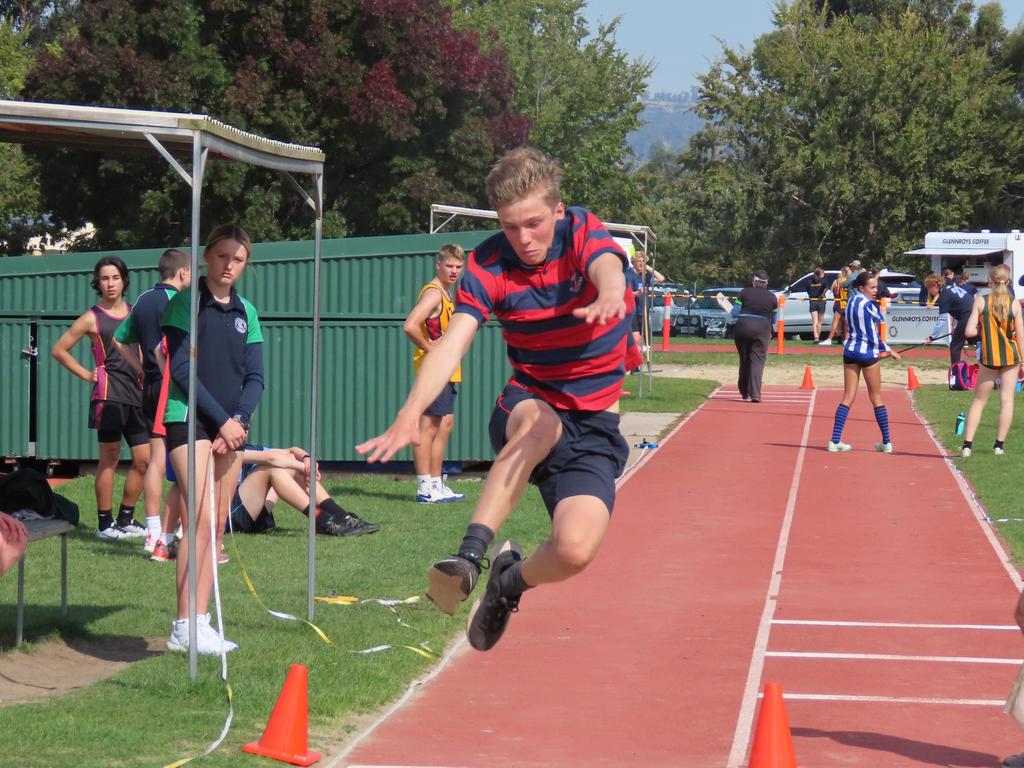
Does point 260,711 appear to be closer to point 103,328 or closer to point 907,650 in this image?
point 907,650

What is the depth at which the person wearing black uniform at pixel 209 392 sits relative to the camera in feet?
24.0

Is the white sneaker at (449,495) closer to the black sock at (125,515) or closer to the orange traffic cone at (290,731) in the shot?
the black sock at (125,515)

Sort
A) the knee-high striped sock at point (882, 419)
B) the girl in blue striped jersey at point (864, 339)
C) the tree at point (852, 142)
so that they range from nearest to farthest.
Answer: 1. the girl in blue striped jersey at point (864, 339)
2. the knee-high striped sock at point (882, 419)
3. the tree at point (852, 142)

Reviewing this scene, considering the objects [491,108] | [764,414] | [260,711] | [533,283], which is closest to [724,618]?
[260,711]

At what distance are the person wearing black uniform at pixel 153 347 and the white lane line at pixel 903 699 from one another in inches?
135

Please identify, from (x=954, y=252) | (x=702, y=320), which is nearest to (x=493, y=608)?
(x=702, y=320)

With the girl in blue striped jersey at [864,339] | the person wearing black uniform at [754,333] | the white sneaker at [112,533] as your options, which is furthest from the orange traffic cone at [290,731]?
the person wearing black uniform at [754,333]

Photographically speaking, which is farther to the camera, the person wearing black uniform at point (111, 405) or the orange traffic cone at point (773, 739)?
the person wearing black uniform at point (111, 405)

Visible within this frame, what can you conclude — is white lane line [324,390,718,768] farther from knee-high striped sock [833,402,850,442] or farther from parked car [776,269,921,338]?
parked car [776,269,921,338]

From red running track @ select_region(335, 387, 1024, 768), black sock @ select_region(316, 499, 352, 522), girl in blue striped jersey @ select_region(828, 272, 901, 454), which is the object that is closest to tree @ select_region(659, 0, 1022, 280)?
girl in blue striped jersey @ select_region(828, 272, 901, 454)

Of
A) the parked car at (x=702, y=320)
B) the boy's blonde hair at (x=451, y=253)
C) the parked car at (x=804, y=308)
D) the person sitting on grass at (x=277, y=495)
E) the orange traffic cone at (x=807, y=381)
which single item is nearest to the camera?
the person sitting on grass at (x=277, y=495)

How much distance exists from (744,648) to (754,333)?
1503cm

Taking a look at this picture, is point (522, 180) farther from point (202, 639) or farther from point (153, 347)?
point (153, 347)

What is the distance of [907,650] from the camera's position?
8070mm
